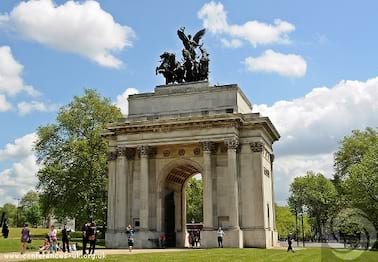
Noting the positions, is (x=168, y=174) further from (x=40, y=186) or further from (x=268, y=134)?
(x=40, y=186)

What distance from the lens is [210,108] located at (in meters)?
39.4

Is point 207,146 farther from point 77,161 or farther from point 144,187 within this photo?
point 77,161

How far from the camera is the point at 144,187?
127 ft

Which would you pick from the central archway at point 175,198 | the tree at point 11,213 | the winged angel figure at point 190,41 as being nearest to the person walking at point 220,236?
the central archway at point 175,198

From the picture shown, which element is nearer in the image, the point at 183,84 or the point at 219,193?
the point at 219,193

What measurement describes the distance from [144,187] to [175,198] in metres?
6.19

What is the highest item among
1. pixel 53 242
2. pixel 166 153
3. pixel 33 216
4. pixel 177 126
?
pixel 177 126

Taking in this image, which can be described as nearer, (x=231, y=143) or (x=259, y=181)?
(x=231, y=143)

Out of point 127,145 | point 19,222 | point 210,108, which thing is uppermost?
point 210,108

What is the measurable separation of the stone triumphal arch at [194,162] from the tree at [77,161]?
9665mm

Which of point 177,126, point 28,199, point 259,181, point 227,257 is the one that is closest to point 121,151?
point 177,126

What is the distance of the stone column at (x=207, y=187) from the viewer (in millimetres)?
36375

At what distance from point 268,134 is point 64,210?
75.6ft

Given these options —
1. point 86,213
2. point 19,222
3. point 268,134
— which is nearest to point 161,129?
point 268,134
